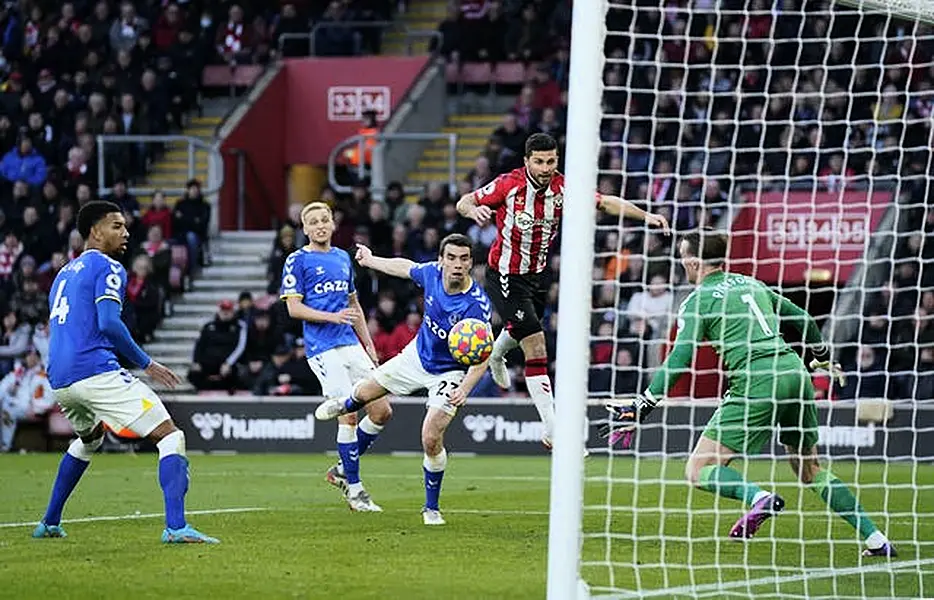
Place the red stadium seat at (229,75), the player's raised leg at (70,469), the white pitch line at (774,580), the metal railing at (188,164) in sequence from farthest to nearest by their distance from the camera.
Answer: the red stadium seat at (229,75)
the metal railing at (188,164)
the player's raised leg at (70,469)
the white pitch line at (774,580)

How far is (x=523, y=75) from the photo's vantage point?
88.4ft

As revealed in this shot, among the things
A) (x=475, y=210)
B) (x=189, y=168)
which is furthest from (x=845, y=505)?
(x=189, y=168)

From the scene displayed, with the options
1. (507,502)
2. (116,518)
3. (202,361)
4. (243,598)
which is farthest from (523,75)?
(243,598)

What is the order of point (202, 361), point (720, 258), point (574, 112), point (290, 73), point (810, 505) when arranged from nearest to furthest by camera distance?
1. point (574, 112)
2. point (720, 258)
3. point (810, 505)
4. point (202, 361)
5. point (290, 73)

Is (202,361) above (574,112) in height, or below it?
below

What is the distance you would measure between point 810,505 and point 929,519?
105cm

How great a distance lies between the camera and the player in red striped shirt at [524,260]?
11758 millimetres

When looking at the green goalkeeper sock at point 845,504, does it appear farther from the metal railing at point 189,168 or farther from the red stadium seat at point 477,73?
the red stadium seat at point 477,73

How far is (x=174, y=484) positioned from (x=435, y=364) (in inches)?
97.8

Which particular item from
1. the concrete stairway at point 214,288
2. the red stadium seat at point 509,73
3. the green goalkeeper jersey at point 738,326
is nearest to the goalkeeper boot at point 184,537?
the green goalkeeper jersey at point 738,326

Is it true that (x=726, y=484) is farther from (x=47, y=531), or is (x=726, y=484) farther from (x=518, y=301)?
(x=47, y=531)

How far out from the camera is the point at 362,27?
29188 mm

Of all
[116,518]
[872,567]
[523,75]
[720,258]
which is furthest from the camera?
[523,75]

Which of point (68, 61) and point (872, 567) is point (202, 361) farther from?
point (872, 567)
